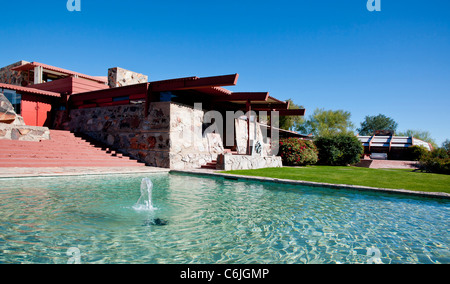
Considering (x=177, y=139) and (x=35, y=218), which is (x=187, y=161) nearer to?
(x=177, y=139)

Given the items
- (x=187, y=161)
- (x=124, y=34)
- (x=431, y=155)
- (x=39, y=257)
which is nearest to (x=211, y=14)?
(x=124, y=34)

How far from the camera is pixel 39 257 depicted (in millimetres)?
2844

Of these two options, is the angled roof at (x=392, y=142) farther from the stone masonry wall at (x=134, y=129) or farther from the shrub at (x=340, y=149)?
the stone masonry wall at (x=134, y=129)

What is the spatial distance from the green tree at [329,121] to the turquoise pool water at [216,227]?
37.4m

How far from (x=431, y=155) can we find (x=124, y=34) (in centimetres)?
2099

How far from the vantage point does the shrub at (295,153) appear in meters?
18.2

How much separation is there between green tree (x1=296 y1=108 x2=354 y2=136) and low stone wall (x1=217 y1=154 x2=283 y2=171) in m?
28.4

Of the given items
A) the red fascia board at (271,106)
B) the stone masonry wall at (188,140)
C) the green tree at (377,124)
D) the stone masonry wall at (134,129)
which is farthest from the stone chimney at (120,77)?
the green tree at (377,124)

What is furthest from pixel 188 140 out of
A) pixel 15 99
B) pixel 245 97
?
pixel 15 99

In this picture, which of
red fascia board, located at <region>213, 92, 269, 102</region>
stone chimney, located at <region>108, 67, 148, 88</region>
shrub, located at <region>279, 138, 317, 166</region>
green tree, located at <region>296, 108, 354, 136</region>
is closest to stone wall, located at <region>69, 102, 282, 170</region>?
red fascia board, located at <region>213, 92, 269, 102</region>

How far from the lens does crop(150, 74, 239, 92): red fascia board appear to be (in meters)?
11.3

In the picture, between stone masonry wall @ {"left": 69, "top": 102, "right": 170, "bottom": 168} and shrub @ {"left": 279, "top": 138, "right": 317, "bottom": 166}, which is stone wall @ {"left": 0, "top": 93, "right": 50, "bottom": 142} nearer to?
stone masonry wall @ {"left": 69, "top": 102, "right": 170, "bottom": 168}

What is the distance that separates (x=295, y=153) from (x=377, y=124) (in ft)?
209

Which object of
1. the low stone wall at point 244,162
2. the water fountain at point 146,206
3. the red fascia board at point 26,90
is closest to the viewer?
the water fountain at point 146,206
